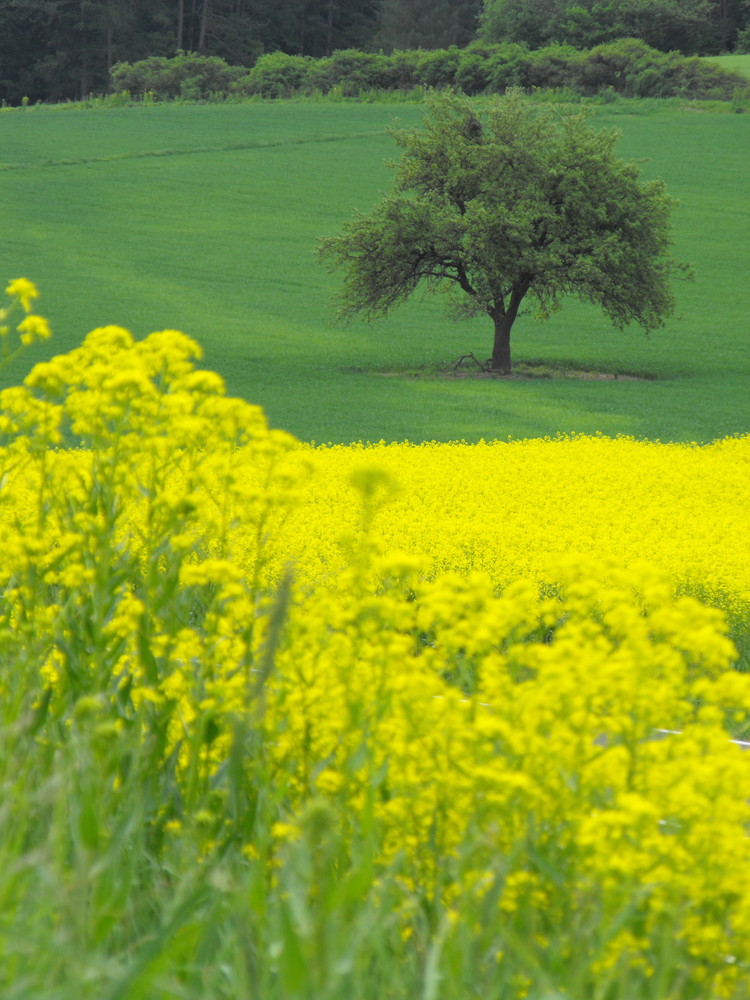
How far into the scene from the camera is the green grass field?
23781 mm

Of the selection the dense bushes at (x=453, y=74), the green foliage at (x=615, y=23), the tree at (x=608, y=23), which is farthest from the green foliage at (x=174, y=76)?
the green foliage at (x=615, y=23)

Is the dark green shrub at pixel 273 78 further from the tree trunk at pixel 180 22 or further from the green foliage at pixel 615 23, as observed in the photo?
the green foliage at pixel 615 23

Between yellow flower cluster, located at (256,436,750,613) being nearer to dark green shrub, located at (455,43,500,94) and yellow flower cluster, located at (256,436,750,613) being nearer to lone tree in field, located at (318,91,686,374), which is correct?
lone tree in field, located at (318,91,686,374)

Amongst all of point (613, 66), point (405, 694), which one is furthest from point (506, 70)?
point (405, 694)

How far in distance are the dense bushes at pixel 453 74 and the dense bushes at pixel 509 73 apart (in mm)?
56

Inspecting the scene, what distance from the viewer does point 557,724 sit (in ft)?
9.64

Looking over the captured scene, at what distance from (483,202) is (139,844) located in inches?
1008

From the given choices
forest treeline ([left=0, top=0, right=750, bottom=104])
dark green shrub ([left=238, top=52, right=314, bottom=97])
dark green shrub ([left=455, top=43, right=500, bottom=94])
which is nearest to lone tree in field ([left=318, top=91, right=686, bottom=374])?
dark green shrub ([left=455, top=43, right=500, bottom=94])

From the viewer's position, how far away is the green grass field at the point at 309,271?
23781mm

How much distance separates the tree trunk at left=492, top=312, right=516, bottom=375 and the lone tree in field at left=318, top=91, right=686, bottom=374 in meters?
0.03

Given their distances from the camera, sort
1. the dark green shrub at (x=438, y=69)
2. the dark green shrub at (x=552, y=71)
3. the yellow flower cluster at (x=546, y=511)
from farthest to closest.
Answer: the dark green shrub at (x=438, y=69) < the dark green shrub at (x=552, y=71) < the yellow flower cluster at (x=546, y=511)

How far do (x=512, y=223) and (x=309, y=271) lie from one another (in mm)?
15839

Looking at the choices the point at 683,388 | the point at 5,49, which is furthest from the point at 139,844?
the point at 5,49

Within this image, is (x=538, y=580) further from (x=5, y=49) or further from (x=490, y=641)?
(x=5, y=49)
